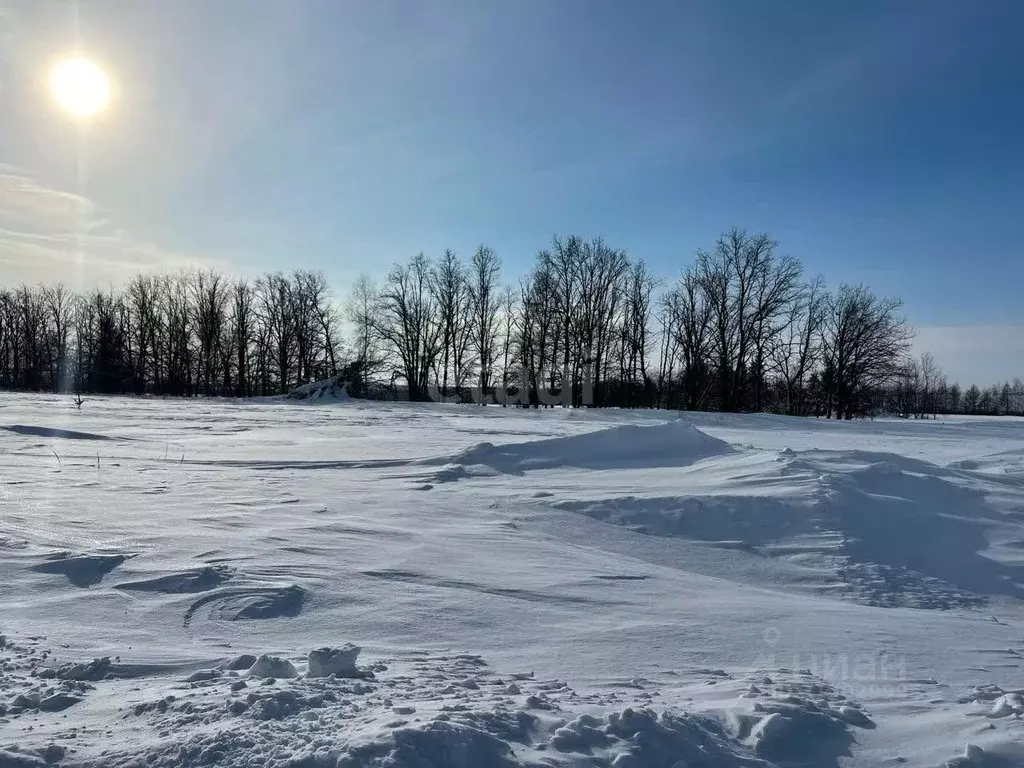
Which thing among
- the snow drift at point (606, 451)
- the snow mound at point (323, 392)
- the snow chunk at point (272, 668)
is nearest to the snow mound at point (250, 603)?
the snow chunk at point (272, 668)

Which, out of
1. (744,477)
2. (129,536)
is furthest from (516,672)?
(744,477)

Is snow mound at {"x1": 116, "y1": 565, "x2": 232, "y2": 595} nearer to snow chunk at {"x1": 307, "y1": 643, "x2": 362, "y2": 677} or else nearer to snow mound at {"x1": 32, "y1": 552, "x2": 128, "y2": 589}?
snow mound at {"x1": 32, "y1": 552, "x2": 128, "y2": 589}

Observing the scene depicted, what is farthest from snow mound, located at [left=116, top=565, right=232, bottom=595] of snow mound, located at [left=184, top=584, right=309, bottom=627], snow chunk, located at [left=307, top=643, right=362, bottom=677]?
snow chunk, located at [left=307, top=643, right=362, bottom=677]

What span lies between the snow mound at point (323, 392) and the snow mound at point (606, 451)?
2092 cm

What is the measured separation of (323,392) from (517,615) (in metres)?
28.1

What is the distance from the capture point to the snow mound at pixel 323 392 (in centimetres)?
3031

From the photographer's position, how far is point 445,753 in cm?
231

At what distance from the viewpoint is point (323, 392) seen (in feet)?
101

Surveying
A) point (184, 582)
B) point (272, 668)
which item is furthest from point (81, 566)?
point (272, 668)

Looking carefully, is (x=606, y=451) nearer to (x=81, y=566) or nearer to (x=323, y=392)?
(x=81, y=566)

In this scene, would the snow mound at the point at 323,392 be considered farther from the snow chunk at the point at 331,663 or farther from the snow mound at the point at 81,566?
the snow chunk at the point at 331,663

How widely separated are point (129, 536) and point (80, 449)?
6867 mm

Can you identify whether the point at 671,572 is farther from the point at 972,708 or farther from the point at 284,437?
the point at 284,437

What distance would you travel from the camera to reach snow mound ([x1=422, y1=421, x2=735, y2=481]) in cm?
993
